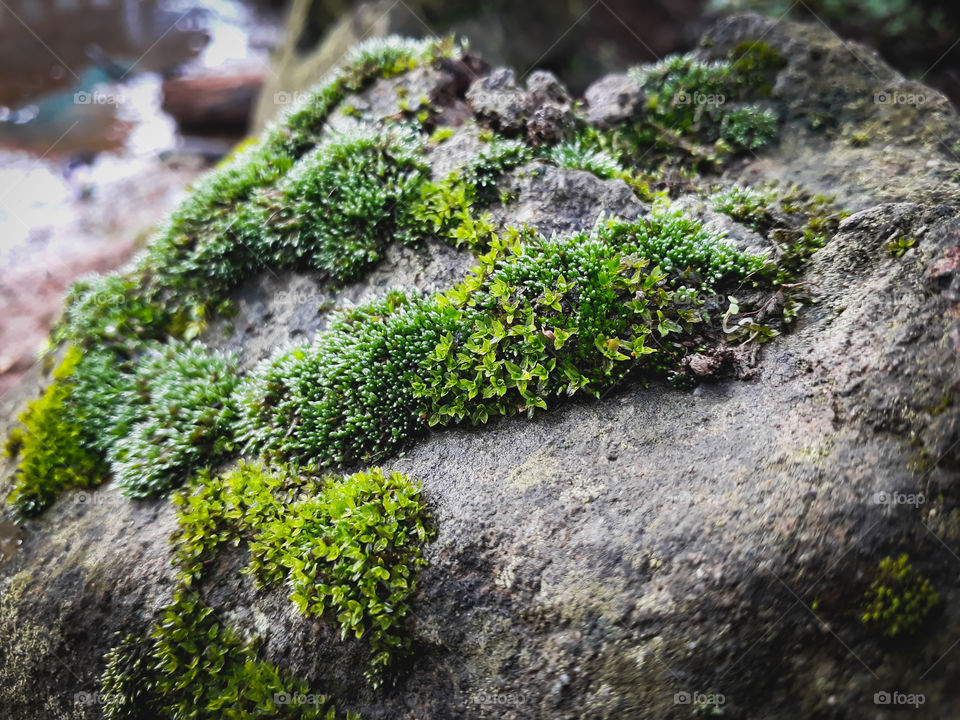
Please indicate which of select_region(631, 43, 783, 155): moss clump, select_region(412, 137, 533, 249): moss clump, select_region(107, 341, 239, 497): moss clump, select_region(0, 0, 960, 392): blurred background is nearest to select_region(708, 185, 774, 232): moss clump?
select_region(631, 43, 783, 155): moss clump

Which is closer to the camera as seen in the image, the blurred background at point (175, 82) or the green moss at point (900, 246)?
the green moss at point (900, 246)

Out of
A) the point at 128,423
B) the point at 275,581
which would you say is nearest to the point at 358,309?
the point at 275,581

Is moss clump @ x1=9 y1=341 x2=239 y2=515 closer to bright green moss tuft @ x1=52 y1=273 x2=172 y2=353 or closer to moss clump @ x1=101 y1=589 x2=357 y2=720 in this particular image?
bright green moss tuft @ x1=52 y1=273 x2=172 y2=353

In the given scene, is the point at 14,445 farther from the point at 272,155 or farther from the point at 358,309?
the point at 272,155

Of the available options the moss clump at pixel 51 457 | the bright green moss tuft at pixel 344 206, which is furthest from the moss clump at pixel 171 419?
the bright green moss tuft at pixel 344 206

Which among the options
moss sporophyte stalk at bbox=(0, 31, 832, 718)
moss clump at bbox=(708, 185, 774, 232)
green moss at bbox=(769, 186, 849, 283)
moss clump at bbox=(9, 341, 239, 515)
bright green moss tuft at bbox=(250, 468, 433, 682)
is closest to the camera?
bright green moss tuft at bbox=(250, 468, 433, 682)

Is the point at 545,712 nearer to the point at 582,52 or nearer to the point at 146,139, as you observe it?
the point at 582,52

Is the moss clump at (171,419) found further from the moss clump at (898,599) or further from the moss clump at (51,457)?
the moss clump at (898,599)
